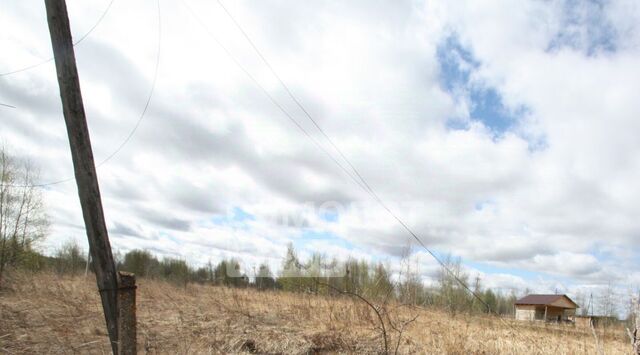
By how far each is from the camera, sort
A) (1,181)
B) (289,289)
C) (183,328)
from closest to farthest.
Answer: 1. (183,328)
2. (289,289)
3. (1,181)

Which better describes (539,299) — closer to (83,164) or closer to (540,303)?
(540,303)

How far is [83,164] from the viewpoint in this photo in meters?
4.68

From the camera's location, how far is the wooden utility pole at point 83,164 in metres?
4.66

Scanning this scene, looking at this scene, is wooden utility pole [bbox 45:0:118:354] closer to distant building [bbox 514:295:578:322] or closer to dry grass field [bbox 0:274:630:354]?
dry grass field [bbox 0:274:630:354]

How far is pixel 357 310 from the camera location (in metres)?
9.07

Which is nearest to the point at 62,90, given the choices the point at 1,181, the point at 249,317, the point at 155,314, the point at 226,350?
the point at 226,350

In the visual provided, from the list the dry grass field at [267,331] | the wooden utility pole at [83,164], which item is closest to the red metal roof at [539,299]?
the dry grass field at [267,331]

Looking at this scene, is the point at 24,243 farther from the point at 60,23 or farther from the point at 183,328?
the point at 60,23

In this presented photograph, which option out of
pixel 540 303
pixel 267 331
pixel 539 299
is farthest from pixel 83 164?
pixel 539 299

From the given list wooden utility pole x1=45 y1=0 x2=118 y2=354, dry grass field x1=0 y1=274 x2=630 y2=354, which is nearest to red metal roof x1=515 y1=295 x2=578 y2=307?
dry grass field x1=0 y1=274 x2=630 y2=354

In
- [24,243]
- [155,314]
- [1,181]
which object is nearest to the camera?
[155,314]

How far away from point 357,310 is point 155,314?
492cm

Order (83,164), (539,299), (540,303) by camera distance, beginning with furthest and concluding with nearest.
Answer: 1. (539,299)
2. (540,303)
3. (83,164)

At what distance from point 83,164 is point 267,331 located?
14.9ft
